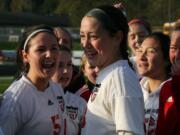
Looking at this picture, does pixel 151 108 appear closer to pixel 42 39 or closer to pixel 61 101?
pixel 61 101

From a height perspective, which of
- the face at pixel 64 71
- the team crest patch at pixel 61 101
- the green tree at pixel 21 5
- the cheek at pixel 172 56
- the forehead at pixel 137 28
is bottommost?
the team crest patch at pixel 61 101

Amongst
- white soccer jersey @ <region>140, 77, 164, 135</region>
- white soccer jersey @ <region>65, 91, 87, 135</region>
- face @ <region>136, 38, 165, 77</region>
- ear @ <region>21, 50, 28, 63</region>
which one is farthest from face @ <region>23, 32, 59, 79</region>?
face @ <region>136, 38, 165, 77</region>

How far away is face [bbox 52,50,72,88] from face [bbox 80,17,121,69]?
6.13ft

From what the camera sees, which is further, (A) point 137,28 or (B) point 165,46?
(A) point 137,28

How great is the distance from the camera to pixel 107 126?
381 centimetres

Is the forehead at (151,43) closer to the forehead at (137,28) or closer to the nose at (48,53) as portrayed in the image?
the nose at (48,53)

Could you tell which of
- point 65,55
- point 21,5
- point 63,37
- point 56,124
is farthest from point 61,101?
point 21,5

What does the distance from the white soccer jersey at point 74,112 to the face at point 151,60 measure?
61cm

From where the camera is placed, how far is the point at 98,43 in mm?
3887

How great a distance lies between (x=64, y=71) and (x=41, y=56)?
1.30 meters

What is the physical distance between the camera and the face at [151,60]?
5.34 metres

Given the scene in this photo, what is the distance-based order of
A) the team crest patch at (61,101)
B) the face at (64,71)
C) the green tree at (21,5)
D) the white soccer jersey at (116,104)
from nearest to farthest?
the white soccer jersey at (116,104) < the team crest patch at (61,101) < the face at (64,71) < the green tree at (21,5)

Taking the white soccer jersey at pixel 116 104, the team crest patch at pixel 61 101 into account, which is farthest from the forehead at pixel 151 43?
the white soccer jersey at pixel 116 104

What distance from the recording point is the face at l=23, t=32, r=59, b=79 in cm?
457
